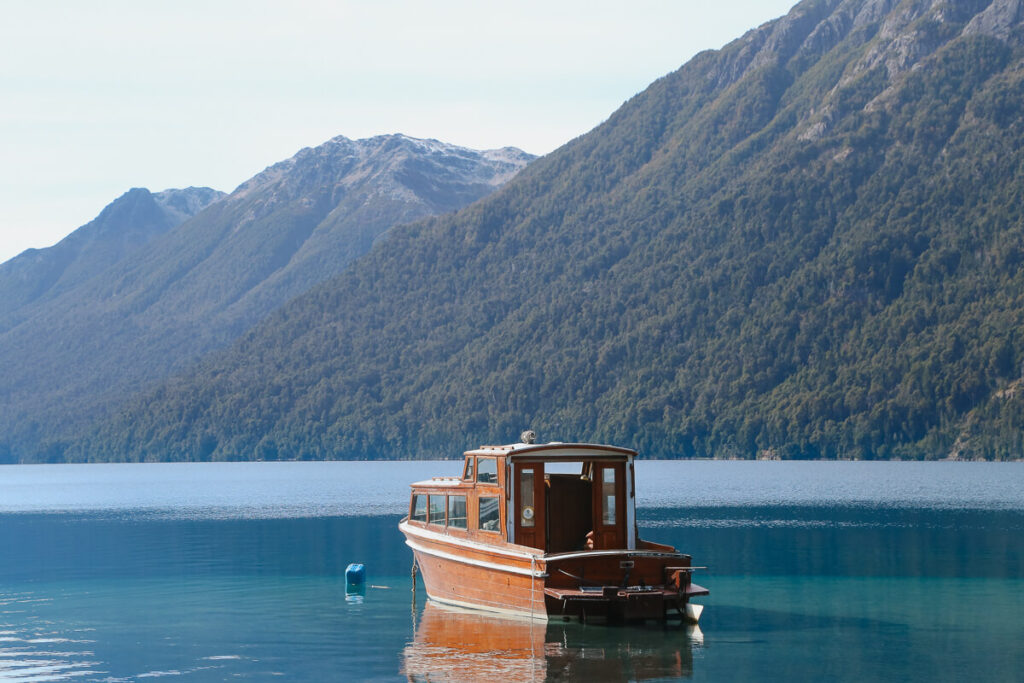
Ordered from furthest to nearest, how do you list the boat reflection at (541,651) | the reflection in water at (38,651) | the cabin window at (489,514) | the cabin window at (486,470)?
the cabin window at (486,470) < the cabin window at (489,514) < the reflection in water at (38,651) < the boat reflection at (541,651)

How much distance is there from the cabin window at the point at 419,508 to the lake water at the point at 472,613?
293 cm

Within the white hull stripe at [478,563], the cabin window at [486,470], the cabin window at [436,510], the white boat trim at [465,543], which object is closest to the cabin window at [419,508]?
the white boat trim at [465,543]

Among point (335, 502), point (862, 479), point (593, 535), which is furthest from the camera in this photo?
point (862, 479)

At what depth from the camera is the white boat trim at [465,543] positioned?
133ft

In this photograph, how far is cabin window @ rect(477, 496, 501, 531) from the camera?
43.1 meters

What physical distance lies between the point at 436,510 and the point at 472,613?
5.04 m

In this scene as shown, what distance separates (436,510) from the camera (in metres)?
47.8

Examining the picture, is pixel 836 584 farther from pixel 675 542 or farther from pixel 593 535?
pixel 675 542

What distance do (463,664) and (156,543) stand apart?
1844 inches

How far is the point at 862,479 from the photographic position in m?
168

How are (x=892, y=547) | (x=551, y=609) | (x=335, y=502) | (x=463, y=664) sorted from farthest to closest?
(x=335, y=502) → (x=892, y=547) → (x=551, y=609) → (x=463, y=664)

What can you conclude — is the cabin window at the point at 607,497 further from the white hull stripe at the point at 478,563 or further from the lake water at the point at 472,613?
the lake water at the point at 472,613

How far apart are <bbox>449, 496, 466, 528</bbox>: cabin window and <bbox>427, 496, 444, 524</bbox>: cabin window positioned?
0.91 m

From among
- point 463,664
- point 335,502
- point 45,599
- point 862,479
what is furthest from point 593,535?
point 862,479
